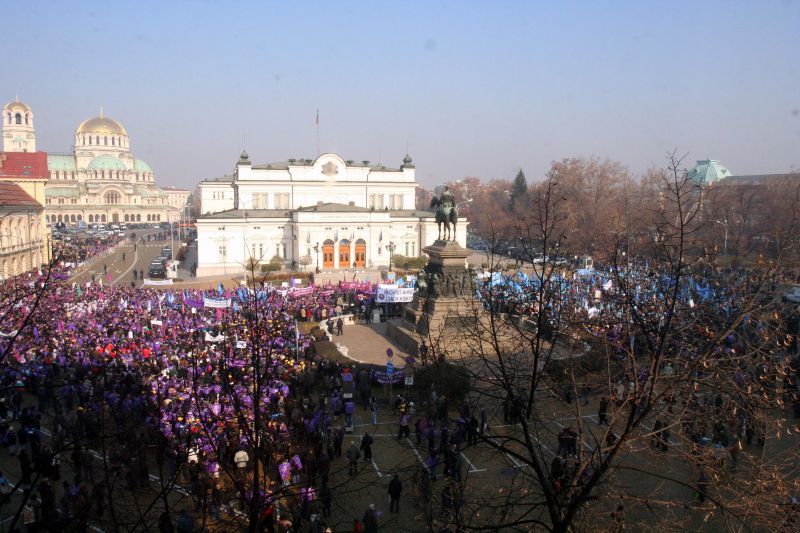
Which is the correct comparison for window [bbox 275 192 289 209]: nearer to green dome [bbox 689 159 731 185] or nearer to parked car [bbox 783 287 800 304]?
parked car [bbox 783 287 800 304]

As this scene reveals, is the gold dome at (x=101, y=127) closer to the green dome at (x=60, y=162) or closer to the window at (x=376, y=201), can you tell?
the green dome at (x=60, y=162)

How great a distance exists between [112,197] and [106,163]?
30.8ft

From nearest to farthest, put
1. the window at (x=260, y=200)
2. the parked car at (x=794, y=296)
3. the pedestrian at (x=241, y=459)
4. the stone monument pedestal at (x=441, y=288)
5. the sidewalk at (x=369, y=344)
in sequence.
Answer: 1. the pedestrian at (x=241, y=459)
2. the sidewalk at (x=369, y=344)
3. the stone monument pedestal at (x=441, y=288)
4. the parked car at (x=794, y=296)
5. the window at (x=260, y=200)

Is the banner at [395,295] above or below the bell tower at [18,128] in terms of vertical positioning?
below

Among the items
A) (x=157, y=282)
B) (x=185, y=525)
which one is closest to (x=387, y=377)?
(x=185, y=525)

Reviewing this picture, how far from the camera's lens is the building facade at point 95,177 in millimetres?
121250

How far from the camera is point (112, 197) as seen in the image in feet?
424

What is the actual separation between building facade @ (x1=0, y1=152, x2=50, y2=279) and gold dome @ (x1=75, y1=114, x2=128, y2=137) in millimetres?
90799

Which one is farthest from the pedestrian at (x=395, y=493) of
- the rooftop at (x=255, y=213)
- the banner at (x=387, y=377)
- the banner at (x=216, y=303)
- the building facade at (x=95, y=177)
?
the building facade at (x=95, y=177)

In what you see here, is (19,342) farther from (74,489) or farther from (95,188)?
(95,188)

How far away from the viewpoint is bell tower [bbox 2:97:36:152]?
119m

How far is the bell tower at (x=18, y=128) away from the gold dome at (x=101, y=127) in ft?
52.3

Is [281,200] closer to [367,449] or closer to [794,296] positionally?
[794,296]

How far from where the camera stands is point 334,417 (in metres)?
16.3
